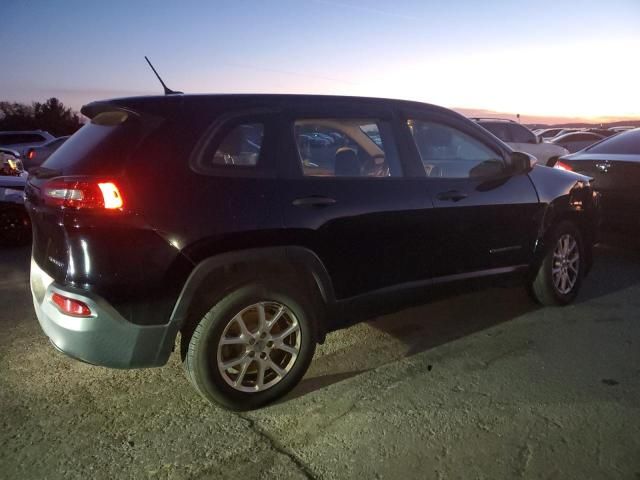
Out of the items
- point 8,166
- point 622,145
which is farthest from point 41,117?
point 622,145

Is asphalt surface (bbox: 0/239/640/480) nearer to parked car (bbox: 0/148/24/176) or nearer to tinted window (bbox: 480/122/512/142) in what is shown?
parked car (bbox: 0/148/24/176)

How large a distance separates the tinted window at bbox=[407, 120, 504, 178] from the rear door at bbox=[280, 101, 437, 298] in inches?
16.5

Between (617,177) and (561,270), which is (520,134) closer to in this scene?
(617,177)

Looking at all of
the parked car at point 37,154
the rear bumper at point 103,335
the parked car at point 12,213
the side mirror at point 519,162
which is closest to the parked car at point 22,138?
the parked car at point 37,154

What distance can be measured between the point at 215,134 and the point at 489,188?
2087mm

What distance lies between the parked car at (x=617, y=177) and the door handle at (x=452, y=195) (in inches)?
128

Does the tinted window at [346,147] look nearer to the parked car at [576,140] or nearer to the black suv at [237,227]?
the black suv at [237,227]

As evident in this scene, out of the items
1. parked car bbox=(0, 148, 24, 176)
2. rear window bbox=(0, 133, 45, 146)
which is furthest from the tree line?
parked car bbox=(0, 148, 24, 176)

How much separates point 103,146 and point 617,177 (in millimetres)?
5542

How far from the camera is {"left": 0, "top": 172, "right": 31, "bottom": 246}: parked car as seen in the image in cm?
669

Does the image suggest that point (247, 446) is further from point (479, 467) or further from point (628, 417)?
point (628, 417)

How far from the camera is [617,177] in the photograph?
19.6 feet

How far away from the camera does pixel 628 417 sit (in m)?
2.78

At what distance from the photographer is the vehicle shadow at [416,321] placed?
336 cm
